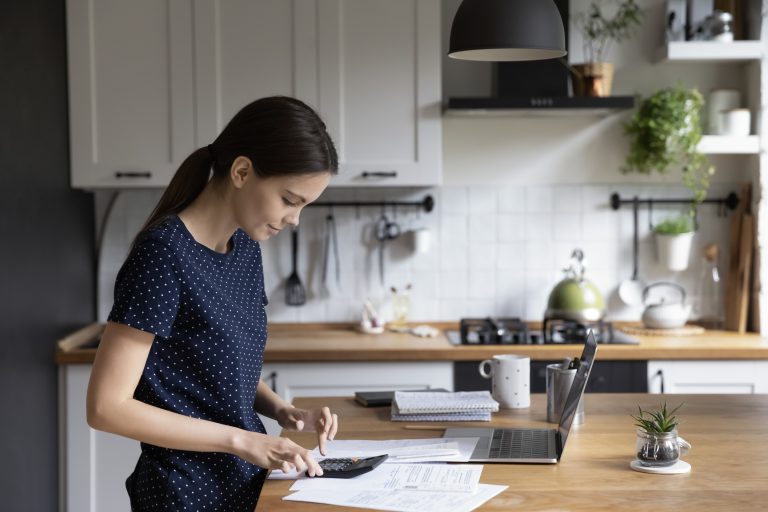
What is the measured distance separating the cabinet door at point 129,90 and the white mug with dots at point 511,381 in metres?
1.84

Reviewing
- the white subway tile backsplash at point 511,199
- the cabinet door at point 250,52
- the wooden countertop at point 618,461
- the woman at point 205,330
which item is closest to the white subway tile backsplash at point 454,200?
the white subway tile backsplash at point 511,199

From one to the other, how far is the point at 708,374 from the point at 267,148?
7.84ft

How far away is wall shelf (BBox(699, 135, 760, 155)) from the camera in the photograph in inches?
155

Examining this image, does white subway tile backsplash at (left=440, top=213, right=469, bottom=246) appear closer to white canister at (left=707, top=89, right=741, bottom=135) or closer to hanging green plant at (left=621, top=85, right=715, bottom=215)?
hanging green plant at (left=621, top=85, right=715, bottom=215)

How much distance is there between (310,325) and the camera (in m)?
4.24

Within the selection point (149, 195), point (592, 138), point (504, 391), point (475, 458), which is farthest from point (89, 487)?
point (592, 138)

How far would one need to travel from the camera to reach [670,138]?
13.0 ft

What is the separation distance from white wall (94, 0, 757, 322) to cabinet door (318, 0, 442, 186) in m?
0.38

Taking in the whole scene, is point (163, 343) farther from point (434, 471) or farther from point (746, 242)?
point (746, 242)

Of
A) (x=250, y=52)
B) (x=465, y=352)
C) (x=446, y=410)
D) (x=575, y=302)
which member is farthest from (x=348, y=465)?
(x=250, y=52)

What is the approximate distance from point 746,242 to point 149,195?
8.10 ft

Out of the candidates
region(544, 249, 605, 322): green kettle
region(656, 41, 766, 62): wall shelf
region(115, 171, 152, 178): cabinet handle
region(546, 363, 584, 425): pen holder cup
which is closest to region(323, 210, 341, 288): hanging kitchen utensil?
region(115, 171, 152, 178): cabinet handle

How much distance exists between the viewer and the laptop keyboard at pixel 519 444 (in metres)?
2.01

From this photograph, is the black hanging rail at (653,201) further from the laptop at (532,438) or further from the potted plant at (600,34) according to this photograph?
the laptop at (532,438)
